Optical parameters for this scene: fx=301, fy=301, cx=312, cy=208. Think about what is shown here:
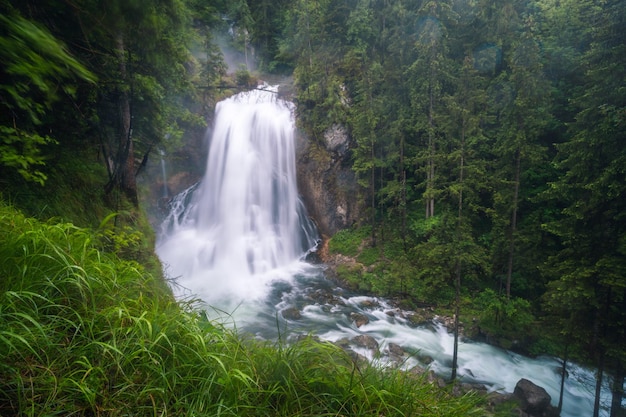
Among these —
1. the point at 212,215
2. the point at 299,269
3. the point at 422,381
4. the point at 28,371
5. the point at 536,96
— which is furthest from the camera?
the point at 212,215

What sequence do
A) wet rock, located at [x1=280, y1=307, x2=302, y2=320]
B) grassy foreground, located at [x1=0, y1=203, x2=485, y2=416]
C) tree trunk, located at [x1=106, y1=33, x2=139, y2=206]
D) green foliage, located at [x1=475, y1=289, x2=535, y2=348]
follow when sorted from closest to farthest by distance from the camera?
1. grassy foreground, located at [x1=0, y1=203, x2=485, y2=416]
2. tree trunk, located at [x1=106, y1=33, x2=139, y2=206]
3. green foliage, located at [x1=475, y1=289, x2=535, y2=348]
4. wet rock, located at [x1=280, y1=307, x2=302, y2=320]

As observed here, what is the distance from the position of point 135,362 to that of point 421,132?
1816cm

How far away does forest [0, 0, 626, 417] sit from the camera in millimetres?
4109

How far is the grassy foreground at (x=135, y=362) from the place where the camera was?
1623 mm

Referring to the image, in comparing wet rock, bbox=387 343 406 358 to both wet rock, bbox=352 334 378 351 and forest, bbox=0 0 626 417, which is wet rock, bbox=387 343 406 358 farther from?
forest, bbox=0 0 626 417

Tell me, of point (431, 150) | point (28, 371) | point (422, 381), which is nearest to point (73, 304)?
point (28, 371)

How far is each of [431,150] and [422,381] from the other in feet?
44.7

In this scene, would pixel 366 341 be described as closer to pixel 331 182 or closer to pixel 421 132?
pixel 331 182

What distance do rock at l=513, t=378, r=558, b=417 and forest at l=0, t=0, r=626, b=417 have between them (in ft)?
4.60

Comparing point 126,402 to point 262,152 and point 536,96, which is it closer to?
point 536,96

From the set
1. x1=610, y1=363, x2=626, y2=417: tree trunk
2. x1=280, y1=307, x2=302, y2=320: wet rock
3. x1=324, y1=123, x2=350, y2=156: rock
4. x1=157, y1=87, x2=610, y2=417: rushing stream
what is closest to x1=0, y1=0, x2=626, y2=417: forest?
x1=610, y1=363, x2=626, y2=417: tree trunk

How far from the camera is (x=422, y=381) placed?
8.04 feet

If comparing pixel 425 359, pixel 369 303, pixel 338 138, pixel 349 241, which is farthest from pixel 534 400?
pixel 338 138

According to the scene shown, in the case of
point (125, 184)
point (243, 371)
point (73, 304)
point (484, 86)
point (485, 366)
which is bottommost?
point (485, 366)
